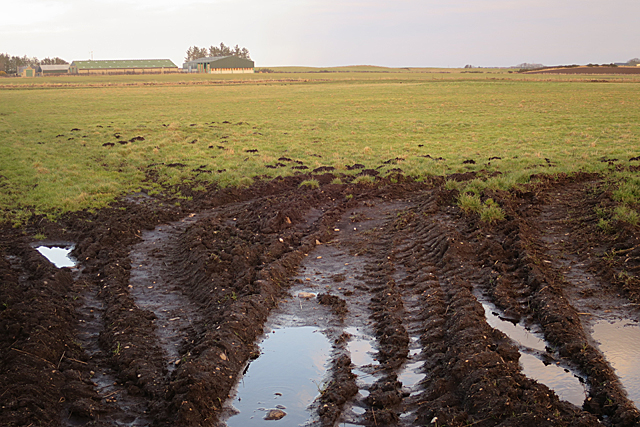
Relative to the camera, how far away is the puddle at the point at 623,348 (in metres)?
5.71

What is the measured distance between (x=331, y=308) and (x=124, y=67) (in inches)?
6196

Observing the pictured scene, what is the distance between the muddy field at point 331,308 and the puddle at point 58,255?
9.2 inches

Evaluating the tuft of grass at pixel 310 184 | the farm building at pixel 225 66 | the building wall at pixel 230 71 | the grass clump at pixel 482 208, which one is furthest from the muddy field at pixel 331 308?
the farm building at pixel 225 66

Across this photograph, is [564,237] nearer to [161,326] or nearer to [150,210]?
[161,326]

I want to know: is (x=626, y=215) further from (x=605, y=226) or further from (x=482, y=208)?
(x=482, y=208)

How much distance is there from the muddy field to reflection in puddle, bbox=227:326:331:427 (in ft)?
0.26

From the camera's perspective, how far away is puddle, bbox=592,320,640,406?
5.71 meters

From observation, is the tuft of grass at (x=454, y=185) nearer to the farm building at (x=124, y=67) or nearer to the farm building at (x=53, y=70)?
the farm building at (x=124, y=67)

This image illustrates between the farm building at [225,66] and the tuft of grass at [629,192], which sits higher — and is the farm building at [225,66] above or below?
above

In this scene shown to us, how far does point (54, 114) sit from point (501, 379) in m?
41.6

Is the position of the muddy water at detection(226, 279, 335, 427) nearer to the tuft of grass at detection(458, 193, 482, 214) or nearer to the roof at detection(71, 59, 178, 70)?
the tuft of grass at detection(458, 193, 482, 214)

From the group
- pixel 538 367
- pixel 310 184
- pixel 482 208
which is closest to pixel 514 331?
pixel 538 367

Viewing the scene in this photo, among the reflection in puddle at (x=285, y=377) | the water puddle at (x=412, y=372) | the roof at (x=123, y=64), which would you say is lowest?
the reflection in puddle at (x=285, y=377)

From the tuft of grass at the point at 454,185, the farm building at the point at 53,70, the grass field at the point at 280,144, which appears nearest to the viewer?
the tuft of grass at the point at 454,185
